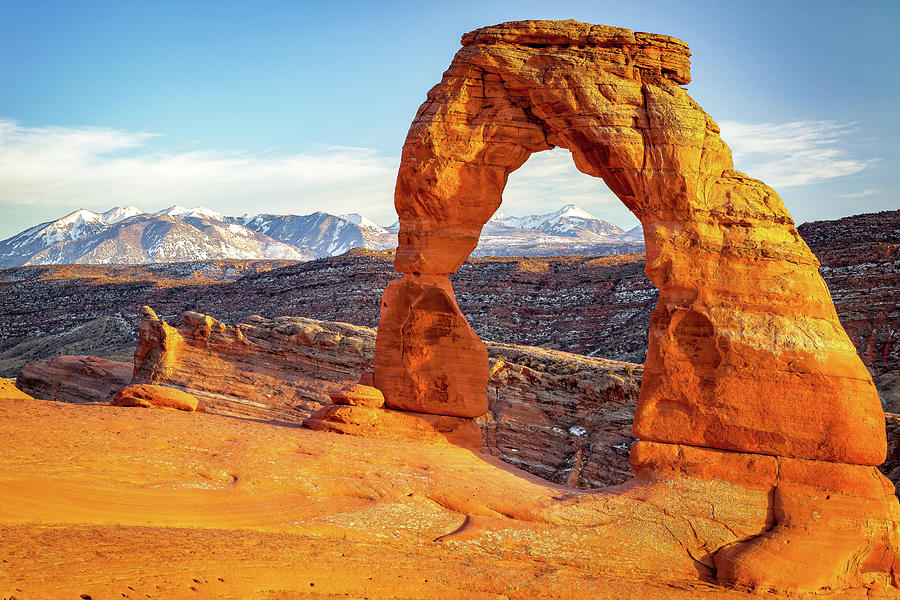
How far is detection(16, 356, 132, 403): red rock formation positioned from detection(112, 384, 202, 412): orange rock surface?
931 cm

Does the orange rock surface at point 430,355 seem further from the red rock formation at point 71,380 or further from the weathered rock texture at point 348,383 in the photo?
the red rock formation at point 71,380

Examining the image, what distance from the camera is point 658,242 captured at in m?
15.1

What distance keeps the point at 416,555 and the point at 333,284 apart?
52172 millimetres

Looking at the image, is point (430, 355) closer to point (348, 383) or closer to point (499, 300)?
point (348, 383)

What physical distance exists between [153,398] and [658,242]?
12.2 meters

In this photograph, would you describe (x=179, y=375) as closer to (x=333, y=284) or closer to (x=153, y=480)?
(x=153, y=480)

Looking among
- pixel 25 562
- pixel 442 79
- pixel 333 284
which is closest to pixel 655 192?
pixel 442 79

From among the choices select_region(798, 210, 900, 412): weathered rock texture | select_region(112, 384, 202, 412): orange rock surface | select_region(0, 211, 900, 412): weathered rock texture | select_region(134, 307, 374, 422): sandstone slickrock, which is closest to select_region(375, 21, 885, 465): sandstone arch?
select_region(112, 384, 202, 412): orange rock surface

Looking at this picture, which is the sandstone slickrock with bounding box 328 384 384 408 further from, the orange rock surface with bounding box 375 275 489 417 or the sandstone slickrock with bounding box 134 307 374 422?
the sandstone slickrock with bounding box 134 307 374 422

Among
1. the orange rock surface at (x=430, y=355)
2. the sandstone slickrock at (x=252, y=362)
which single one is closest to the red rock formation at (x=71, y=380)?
the sandstone slickrock at (x=252, y=362)

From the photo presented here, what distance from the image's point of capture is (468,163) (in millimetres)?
17359

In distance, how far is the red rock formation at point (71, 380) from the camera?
2666cm

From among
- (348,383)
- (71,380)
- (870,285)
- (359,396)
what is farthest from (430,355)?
(870,285)

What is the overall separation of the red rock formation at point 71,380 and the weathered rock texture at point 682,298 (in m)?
13.6
